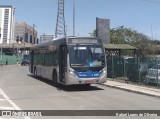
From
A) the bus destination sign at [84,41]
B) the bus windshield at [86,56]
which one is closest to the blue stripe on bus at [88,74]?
the bus windshield at [86,56]

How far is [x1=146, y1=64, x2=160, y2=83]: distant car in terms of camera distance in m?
19.0

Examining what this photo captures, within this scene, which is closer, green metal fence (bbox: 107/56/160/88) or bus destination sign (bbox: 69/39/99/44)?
bus destination sign (bbox: 69/39/99/44)

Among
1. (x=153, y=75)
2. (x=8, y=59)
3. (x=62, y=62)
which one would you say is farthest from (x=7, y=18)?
(x=153, y=75)

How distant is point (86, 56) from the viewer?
18.0 meters

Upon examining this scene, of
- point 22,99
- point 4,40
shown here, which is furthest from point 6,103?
point 4,40

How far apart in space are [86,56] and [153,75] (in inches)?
173

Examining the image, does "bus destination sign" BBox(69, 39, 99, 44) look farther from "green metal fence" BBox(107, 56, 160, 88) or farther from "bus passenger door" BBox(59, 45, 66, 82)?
"green metal fence" BBox(107, 56, 160, 88)

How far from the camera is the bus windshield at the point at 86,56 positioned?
1783cm

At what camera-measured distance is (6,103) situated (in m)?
13.3

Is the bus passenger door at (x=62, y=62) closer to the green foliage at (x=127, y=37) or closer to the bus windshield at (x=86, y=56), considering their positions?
the bus windshield at (x=86, y=56)

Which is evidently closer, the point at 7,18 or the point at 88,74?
the point at 88,74

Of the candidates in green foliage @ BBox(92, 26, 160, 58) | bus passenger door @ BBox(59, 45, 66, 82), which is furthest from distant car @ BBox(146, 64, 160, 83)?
green foliage @ BBox(92, 26, 160, 58)

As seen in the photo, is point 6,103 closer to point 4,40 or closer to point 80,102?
point 80,102

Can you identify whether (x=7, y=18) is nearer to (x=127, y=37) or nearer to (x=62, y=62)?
(x=127, y=37)
